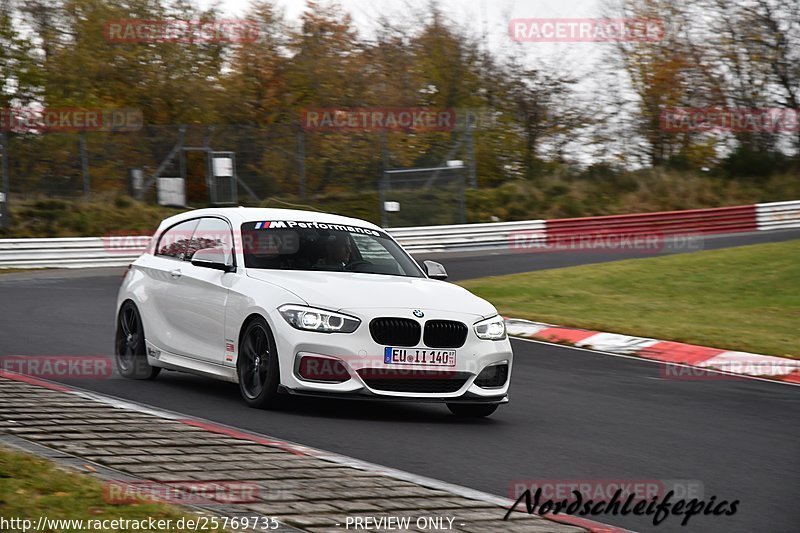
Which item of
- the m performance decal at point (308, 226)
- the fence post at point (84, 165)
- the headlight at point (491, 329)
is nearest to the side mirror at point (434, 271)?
the m performance decal at point (308, 226)

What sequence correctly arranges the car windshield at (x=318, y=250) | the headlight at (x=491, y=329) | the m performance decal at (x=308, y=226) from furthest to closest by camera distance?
the m performance decal at (x=308, y=226)
the car windshield at (x=318, y=250)
the headlight at (x=491, y=329)

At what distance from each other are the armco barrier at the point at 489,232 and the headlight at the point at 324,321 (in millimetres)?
19088

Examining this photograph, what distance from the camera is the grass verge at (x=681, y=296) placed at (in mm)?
15796

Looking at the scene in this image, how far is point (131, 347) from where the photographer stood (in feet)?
34.7

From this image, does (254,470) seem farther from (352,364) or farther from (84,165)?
(84,165)

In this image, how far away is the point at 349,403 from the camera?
9.37 m

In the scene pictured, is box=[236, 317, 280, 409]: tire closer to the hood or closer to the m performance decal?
the hood

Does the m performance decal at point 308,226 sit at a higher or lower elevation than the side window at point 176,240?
higher

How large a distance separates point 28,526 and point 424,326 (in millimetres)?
4247

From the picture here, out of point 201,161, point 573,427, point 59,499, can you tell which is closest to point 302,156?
point 201,161

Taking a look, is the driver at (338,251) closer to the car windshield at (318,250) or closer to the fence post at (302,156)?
the car windshield at (318,250)

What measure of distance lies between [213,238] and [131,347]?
61.2 inches

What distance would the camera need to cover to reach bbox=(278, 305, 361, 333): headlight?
827 centimetres

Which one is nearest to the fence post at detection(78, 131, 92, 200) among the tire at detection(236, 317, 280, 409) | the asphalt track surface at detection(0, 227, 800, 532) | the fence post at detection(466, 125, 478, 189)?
the fence post at detection(466, 125, 478, 189)
